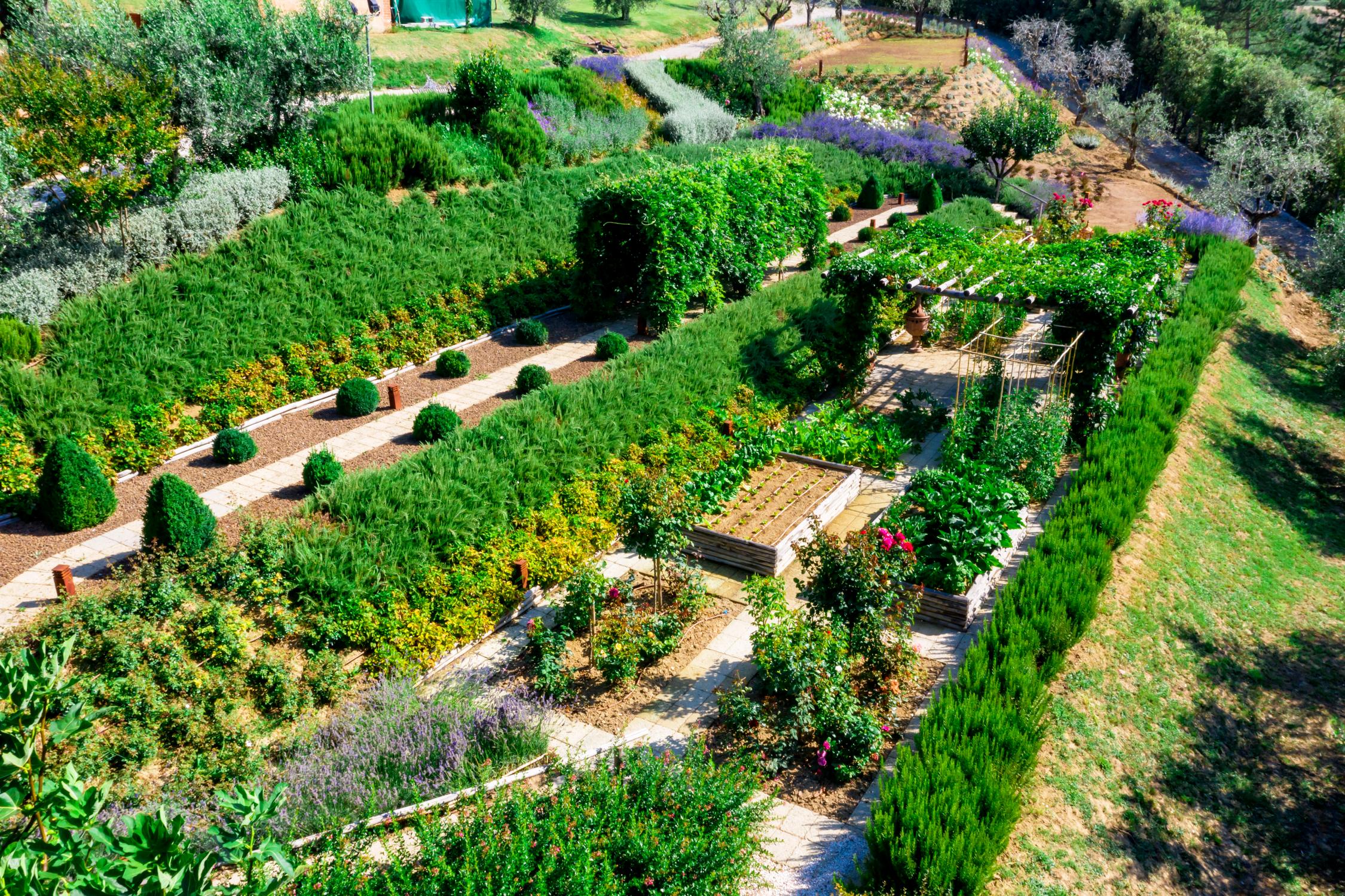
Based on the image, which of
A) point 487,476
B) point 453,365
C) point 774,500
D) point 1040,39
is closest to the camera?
point 487,476

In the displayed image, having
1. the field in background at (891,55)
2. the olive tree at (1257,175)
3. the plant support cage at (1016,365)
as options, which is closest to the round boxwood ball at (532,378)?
the plant support cage at (1016,365)

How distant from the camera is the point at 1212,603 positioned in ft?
39.0

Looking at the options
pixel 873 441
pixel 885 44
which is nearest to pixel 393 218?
pixel 873 441

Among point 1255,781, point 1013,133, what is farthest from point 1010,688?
point 1013,133

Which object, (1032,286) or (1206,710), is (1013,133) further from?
(1206,710)

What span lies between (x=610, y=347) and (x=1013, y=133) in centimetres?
1849

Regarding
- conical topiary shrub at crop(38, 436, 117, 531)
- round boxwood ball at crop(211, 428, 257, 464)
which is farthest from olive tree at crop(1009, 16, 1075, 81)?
conical topiary shrub at crop(38, 436, 117, 531)

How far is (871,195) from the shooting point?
2934cm

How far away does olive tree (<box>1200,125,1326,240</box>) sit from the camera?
1215 inches

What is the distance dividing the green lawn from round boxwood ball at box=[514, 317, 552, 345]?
18.1m

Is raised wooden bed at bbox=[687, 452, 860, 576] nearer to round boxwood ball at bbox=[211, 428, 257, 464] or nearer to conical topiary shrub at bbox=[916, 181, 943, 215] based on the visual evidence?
→ round boxwood ball at bbox=[211, 428, 257, 464]

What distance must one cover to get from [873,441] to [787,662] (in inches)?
269

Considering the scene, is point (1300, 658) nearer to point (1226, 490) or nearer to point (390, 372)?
point (1226, 490)

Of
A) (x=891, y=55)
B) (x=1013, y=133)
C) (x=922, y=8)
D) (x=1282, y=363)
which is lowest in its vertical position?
(x=1282, y=363)
